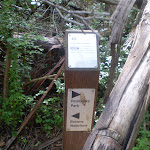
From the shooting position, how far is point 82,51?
168 cm

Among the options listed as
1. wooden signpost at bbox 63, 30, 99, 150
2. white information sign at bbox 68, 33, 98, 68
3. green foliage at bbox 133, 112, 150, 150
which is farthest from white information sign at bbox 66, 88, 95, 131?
green foliage at bbox 133, 112, 150, 150

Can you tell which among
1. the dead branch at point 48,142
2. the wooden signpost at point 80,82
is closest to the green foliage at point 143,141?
the wooden signpost at point 80,82

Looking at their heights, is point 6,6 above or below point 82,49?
above

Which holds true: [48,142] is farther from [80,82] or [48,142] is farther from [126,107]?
[126,107]

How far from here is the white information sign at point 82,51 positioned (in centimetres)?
167

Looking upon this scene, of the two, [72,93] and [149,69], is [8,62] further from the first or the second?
[149,69]

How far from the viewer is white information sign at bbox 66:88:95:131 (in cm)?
181

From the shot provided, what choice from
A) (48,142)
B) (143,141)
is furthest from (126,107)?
(48,142)

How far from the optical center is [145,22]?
231 centimetres

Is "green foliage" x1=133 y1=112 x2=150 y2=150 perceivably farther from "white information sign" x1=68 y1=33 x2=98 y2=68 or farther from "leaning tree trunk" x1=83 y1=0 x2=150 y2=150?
"white information sign" x1=68 y1=33 x2=98 y2=68

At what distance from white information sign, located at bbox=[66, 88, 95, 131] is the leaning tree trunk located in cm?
28

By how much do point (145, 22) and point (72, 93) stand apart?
1.33m

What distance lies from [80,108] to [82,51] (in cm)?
59

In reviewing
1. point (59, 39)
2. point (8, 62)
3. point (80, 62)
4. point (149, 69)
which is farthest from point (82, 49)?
point (59, 39)
